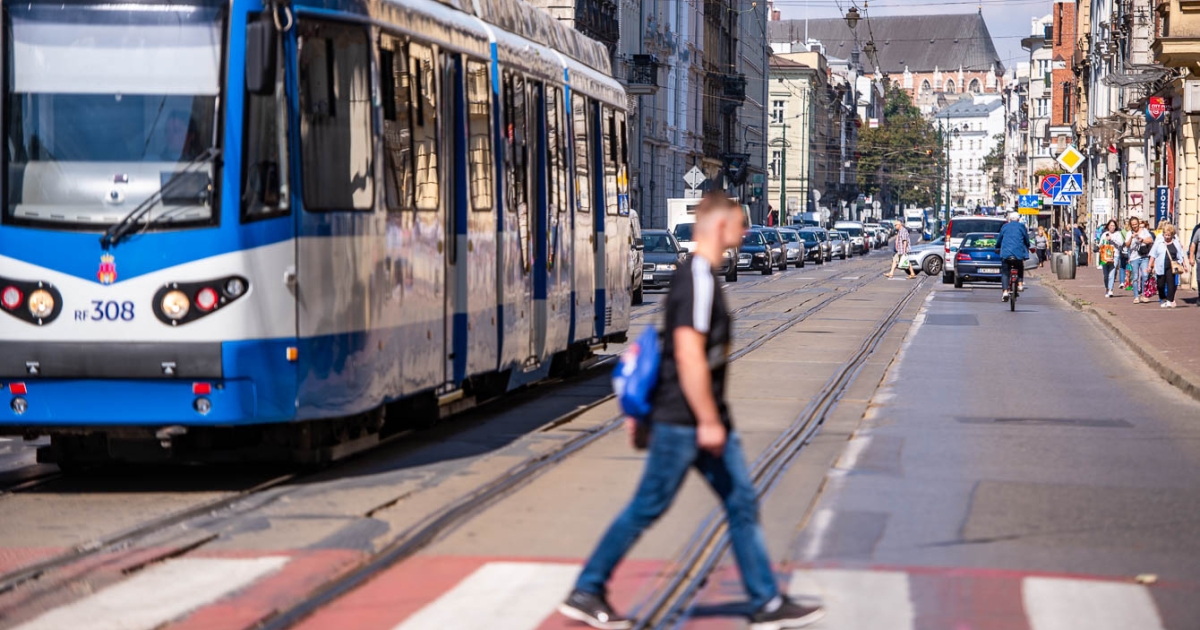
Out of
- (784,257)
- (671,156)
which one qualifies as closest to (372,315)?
(784,257)

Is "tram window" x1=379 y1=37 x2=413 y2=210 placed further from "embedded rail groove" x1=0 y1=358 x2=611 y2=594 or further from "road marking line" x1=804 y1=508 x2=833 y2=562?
"road marking line" x1=804 y1=508 x2=833 y2=562

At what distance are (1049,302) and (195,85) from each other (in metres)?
31.6

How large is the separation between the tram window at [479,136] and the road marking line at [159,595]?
569 cm

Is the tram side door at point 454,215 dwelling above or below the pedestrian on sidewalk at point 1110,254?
above

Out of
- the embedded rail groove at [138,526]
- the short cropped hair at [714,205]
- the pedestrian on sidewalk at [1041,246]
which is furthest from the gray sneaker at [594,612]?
the pedestrian on sidewalk at [1041,246]

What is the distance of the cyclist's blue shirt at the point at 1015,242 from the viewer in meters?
34.7

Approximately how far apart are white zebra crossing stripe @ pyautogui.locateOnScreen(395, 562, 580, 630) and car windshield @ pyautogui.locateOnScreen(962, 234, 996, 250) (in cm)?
4108

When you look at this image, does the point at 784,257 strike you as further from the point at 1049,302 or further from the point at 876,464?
the point at 876,464

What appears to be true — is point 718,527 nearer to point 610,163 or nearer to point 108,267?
point 108,267

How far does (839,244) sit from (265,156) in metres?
79.1

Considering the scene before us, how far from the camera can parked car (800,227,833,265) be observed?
247 feet

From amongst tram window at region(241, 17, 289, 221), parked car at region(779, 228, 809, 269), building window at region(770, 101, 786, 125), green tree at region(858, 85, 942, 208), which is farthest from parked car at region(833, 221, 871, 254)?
tram window at region(241, 17, 289, 221)

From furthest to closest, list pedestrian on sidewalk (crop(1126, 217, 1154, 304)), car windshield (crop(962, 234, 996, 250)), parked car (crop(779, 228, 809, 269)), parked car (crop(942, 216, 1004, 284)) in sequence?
parked car (crop(779, 228, 809, 269)) < parked car (crop(942, 216, 1004, 284)) < car windshield (crop(962, 234, 996, 250)) < pedestrian on sidewalk (crop(1126, 217, 1154, 304))

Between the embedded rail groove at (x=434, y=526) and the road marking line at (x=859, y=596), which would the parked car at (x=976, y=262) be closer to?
the embedded rail groove at (x=434, y=526)
